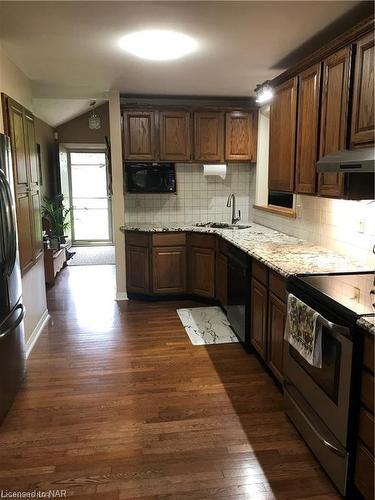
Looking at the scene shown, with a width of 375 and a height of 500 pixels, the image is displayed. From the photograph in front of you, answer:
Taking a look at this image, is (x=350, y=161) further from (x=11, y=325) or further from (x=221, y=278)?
(x=221, y=278)

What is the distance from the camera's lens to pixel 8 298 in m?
2.51

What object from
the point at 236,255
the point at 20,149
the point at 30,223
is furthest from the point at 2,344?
the point at 236,255

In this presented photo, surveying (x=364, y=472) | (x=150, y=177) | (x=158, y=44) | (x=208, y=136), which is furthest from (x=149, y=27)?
(x=364, y=472)

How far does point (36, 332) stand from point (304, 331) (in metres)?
2.69

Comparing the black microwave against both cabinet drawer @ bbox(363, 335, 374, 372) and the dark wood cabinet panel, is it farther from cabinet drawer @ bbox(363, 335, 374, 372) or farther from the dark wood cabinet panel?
cabinet drawer @ bbox(363, 335, 374, 372)

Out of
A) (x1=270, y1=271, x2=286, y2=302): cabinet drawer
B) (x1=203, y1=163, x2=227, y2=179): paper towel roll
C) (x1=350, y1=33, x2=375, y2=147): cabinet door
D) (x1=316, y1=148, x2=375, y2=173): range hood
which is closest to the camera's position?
(x1=316, y1=148, x2=375, y2=173): range hood

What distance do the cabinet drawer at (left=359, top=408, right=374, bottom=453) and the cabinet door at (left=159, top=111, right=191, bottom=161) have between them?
357 centimetres

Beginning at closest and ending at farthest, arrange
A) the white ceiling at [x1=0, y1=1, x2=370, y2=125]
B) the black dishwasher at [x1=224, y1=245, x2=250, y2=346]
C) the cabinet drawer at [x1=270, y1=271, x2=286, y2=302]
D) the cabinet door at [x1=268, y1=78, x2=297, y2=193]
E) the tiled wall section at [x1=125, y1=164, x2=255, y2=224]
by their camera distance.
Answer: the white ceiling at [x1=0, y1=1, x2=370, y2=125], the cabinet drawer at [x1=270, y1=271, x2=286, y2=302], the cabinet door at [x1=268, y1=78, x2=297, y2=193], the black dishwasher at [x1=224, y1=245, x2=250, y2=346], the tiled wall section at [x1=125, y1=164, x2=255, y2=224]

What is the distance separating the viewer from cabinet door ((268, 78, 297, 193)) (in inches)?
118

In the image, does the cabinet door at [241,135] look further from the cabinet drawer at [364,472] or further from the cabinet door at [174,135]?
the cabinet drawer at [364,472]

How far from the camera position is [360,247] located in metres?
2.65

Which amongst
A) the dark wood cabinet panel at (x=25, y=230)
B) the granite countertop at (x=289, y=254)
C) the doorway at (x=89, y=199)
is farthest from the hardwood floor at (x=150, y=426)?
the doorway at (x=89, y=199)

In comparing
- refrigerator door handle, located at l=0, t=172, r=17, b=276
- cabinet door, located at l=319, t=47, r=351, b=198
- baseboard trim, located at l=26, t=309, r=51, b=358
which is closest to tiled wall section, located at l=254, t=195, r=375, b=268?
cabinet door, located at l=319, t=47, r=351, b=198

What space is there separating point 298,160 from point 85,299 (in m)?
3.13
